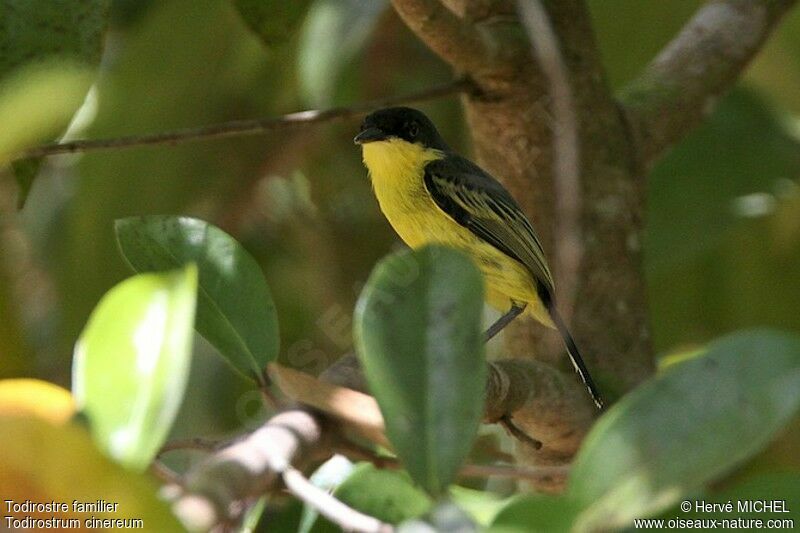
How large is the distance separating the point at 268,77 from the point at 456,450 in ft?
9.56

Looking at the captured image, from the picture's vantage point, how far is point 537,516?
0.95 m

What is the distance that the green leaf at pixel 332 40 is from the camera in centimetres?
284

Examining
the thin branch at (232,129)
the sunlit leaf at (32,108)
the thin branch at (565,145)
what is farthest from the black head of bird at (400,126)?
the sunlit leaf at (32,108)

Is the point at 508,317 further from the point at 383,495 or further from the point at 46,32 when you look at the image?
the point at 383,495

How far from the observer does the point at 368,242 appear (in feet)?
13.0

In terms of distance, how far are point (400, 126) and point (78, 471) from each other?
2.18m

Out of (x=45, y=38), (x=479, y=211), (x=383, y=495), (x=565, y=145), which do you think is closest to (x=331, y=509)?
(x=383, y=495)

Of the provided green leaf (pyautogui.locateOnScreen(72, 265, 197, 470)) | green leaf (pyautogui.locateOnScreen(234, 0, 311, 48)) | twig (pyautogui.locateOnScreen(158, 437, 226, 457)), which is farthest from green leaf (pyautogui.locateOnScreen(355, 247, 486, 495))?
green leaf (pyautogui.locateOnScreen(234, 0, 311, 48))

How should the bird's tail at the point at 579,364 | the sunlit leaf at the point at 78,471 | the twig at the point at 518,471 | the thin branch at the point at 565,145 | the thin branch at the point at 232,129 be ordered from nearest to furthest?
the sunlit leaf at the point at 78,471 → the twig at the point at 518,471 → the thin branch at the point at 565,145 → the thin branch at the point at 232,129 → the bird's tail at the point at 579,364

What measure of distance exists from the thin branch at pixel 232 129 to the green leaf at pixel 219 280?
32 centimetres

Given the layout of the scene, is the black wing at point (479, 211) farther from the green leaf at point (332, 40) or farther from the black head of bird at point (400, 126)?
the green leaf at point (332, 40)

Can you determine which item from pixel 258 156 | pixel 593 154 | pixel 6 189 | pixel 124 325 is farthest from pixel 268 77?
pixel 124 325

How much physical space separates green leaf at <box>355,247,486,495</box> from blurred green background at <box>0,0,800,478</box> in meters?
1.72

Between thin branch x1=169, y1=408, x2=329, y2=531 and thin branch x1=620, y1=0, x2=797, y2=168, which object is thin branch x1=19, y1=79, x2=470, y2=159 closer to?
thin branch x1=620, y1=0, x2=797, y2=168
